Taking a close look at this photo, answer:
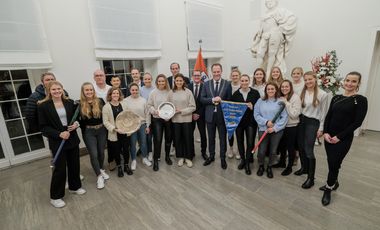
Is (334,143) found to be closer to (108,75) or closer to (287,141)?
(287,141)

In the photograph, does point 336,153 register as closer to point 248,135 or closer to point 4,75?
point 248,135

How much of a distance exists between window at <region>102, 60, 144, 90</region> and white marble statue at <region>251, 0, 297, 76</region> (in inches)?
103

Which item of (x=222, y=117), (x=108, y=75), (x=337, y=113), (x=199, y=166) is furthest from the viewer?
(x=108, y=75)

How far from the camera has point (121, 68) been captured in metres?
3.98

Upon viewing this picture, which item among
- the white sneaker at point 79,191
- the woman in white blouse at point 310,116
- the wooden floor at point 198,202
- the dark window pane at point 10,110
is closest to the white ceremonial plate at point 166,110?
the wooden floor at point 198,202

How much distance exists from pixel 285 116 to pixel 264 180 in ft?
2.82

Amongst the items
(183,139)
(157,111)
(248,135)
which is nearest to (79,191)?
(157,111)

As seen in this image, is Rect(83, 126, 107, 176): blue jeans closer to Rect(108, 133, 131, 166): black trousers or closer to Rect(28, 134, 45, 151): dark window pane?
Rect(108, 133, 131, 166): black trousers

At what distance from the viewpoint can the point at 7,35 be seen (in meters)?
2.63

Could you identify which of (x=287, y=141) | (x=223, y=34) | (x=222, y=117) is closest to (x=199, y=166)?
(x=222, y=117)

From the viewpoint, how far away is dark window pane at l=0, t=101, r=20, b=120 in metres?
3.02

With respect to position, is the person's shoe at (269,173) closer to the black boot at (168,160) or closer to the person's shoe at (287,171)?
the person's shoe at (287,171)

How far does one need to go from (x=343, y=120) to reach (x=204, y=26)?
400 centimetres

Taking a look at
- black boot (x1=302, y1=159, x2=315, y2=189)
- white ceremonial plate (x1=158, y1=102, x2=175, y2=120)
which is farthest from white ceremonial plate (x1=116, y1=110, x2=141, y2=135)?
black boot (x1=302, y1=159, x2=315, y2=189)
